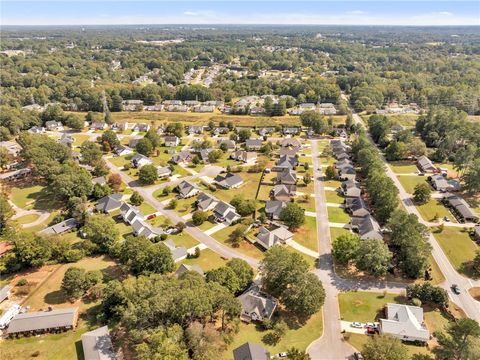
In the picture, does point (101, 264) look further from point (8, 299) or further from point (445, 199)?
point (445, 199)

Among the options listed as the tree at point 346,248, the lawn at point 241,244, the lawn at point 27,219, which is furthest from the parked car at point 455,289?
the lawn at point 27,219

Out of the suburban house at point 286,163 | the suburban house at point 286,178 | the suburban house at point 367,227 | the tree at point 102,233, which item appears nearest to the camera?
the tree at point 102,233

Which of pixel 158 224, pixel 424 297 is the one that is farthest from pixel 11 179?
pixel 424 297

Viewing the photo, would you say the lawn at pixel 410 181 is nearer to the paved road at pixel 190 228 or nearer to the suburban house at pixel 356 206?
the suburban house at pixel 356 206

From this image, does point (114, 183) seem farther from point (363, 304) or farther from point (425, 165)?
point (425, 165)

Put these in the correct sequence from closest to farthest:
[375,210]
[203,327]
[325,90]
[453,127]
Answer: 1. [203,327]
2. [375,210]
3. [453,127]
4. [325,90]

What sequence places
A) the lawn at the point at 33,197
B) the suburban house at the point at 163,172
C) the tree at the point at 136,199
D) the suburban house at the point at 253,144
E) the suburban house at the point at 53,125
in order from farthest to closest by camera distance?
the suburban house at the point at 53,125 < the suburban house at the point at 253,144 < the suburban house at the point at 163,172 < the lawn at the point at 33,197 < the tree at the point at 136,199

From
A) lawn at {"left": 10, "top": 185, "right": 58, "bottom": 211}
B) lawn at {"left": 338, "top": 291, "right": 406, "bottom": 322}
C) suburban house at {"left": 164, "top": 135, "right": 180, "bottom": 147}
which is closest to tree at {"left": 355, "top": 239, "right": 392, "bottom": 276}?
lawn at {"left": 338, "top": 291, "right": 406, "bottom": 322}
